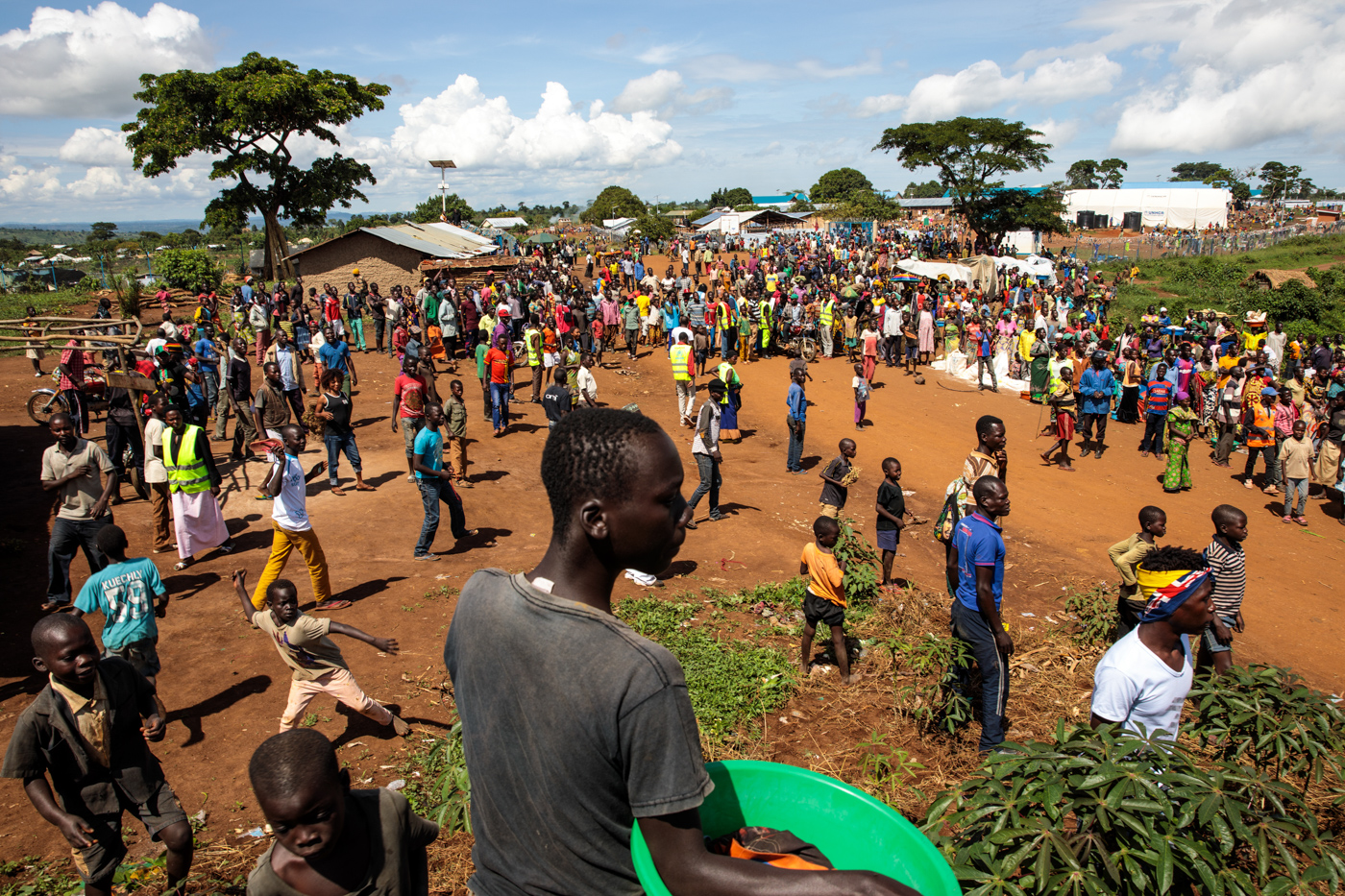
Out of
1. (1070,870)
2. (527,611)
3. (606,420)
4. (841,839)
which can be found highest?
(606,420)

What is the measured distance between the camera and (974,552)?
15.0 feet

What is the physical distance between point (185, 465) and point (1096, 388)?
13226 millimetres

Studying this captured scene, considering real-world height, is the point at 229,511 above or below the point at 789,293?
below

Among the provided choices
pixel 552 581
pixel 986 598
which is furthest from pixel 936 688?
pixel 552 581

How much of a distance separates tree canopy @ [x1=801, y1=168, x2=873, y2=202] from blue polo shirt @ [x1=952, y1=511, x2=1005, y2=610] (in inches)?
3291

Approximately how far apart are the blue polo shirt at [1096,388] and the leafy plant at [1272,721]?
33.7 ft

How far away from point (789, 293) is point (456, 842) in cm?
1950

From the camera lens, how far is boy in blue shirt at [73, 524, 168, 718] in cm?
468

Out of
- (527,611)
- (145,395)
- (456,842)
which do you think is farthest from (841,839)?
(145,395)

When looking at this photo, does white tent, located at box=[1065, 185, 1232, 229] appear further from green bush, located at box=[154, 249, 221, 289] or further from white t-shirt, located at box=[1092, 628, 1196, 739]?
white t-shirt, located at box=[1092, 628, 1196, 739]

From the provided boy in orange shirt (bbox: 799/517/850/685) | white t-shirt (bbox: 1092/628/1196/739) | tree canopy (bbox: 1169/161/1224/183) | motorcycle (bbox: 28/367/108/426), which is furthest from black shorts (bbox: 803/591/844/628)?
tree canopy (bbox: 1169/161/1224/183)

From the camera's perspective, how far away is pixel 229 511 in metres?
9.38

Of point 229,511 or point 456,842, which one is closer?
point 456,842

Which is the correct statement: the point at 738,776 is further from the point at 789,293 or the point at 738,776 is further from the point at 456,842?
the point at 789,293
